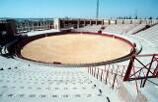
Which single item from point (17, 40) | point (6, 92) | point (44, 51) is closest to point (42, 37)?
point (17, 40)

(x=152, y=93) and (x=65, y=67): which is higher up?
(x=152, y=93)

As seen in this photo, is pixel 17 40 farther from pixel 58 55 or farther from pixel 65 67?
pixel 65 67

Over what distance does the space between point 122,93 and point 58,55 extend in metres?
21.6

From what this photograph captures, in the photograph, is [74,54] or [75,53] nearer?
[74,54]

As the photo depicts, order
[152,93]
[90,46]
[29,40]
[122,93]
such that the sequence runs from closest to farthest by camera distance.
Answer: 1. [152,93]
2. [122,93]
3. [90,46]
4. [29,40]

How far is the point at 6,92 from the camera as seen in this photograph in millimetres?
9422

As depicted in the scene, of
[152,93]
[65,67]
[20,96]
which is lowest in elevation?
[65,67]

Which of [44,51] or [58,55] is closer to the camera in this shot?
[58,55]

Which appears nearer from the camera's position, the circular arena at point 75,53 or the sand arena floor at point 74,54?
the circular arena at point 75,53

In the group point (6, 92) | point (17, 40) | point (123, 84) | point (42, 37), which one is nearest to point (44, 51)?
point (17, 40)

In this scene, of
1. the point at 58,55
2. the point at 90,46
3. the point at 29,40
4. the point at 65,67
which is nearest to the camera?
the point at 65,67

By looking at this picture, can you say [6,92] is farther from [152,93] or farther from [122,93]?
[152,93]

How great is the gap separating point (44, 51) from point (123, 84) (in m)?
24.8

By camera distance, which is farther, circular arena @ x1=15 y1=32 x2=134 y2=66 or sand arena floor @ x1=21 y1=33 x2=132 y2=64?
sand arena floor @ x1=21 y1=33 x2=132 y2=64
